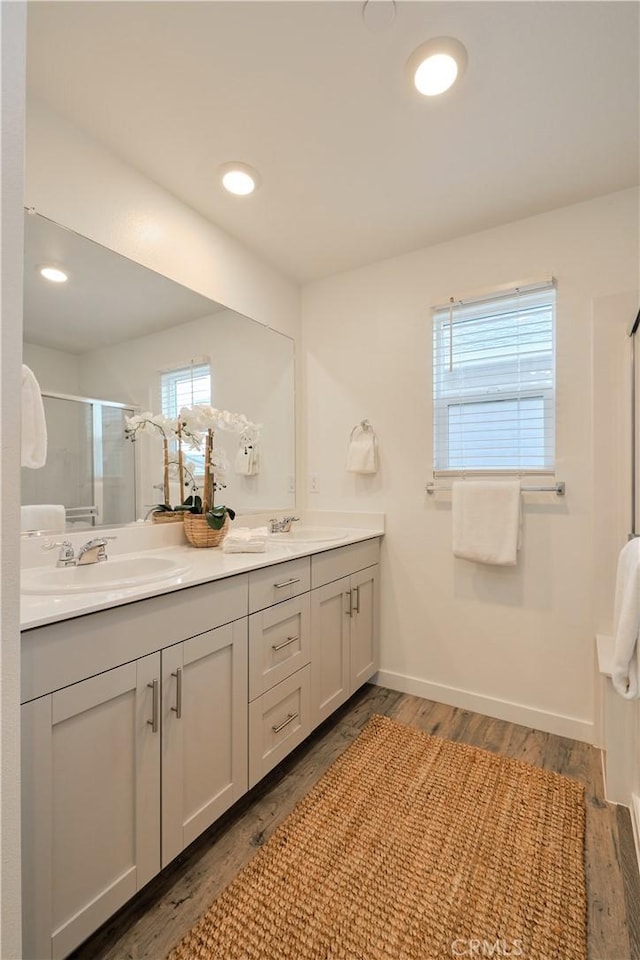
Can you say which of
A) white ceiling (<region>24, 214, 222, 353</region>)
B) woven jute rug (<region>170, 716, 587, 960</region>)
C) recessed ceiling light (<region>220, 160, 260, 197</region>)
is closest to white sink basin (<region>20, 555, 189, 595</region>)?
white ceiling (<region>24, 214, 222, 353</region>)

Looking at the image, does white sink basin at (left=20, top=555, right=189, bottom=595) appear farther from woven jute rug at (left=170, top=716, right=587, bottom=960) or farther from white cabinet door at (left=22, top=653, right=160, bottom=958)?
woven jute rug at (left=170, top=716, right=587, bottom=960)

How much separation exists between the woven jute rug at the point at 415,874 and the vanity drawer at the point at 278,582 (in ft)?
2.38

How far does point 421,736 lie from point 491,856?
24.8 inches

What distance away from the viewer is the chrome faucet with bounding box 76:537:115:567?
1.45 m

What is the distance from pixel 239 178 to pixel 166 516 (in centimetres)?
147

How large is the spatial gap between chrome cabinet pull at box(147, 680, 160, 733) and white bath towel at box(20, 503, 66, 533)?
72 cm

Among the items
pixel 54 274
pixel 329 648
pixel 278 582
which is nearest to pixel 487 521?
pixel 329 648

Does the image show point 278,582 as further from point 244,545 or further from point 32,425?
point 32,425

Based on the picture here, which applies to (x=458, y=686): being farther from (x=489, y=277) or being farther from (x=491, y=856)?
(x=489, y=277)

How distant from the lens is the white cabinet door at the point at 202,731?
1.18 metres

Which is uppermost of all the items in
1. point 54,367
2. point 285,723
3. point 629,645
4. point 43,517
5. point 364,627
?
point 54,367

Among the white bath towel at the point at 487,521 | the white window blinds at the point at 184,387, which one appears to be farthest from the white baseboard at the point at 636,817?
the white window blinds at the point at 184,387

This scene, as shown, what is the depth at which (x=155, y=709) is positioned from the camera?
1.14 m

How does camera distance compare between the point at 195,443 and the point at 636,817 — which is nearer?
the point at 636,817
